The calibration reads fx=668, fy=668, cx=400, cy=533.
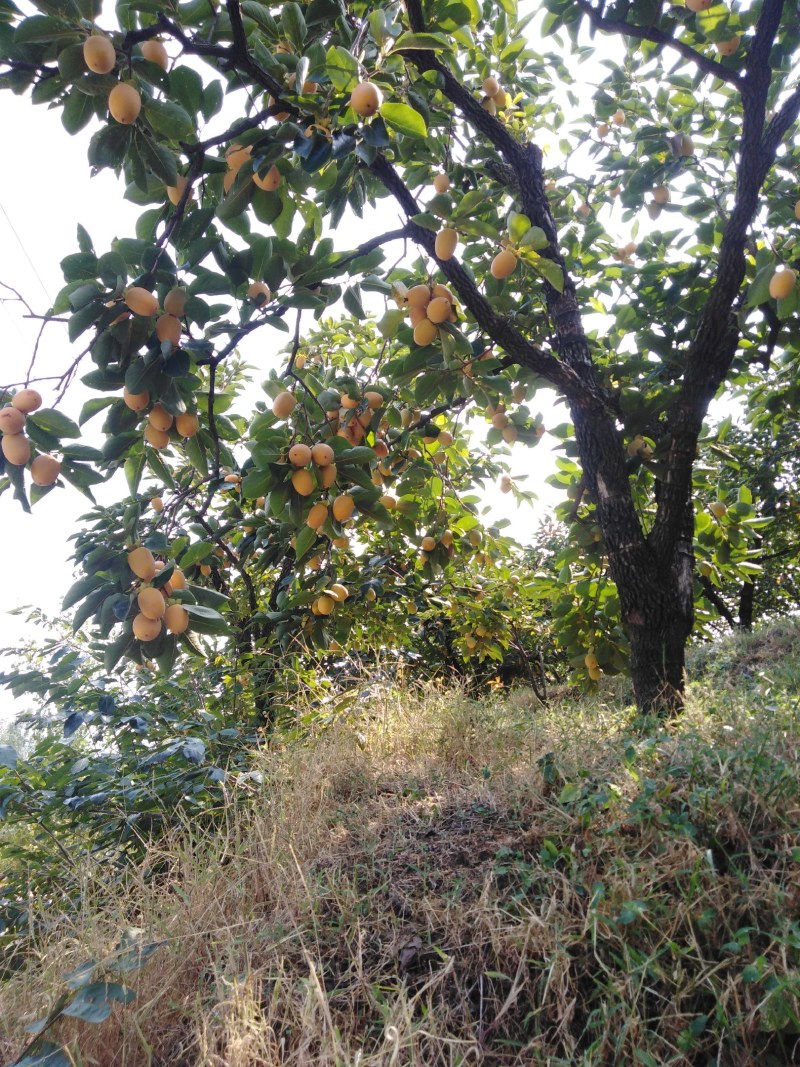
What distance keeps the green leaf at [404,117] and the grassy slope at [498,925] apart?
71.0 inches

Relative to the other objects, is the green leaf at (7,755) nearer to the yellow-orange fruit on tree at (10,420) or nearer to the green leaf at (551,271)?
the yellow-orange fruit on tree at (10,420)

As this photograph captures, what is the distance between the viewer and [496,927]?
5.25ft

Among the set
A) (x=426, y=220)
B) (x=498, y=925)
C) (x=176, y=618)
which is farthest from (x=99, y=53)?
(x=498, y=925)

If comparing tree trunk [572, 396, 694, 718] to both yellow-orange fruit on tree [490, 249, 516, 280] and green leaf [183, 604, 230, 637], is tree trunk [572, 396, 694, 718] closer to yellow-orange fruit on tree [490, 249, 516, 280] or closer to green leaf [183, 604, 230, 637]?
yellow-orange fruit on tree [490, 249, 516, 280]

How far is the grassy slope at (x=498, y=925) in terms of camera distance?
1.36 m

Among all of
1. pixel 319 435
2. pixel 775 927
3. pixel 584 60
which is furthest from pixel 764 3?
pixel 775 927

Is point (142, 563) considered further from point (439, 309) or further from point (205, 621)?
point (439, 309)

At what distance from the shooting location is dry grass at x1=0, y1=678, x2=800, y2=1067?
4.45 ft

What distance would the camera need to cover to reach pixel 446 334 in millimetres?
2238

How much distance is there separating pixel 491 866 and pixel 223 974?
2.44 ft

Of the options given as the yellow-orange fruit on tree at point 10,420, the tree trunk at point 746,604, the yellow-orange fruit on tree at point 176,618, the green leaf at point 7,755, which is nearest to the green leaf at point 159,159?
the yellow-orange fruit on tree at point 10,420

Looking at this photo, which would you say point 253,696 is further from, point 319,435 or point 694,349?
point 694,349

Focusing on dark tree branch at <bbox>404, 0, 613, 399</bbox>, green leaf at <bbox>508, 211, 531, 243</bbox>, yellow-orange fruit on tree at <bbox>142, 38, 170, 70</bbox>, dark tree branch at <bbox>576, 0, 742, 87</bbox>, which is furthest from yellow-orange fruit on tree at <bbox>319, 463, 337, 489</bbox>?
dark tree branch at <bbox>576, 0, 742, 87</bbox>

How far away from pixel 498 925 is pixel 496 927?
13 mm
